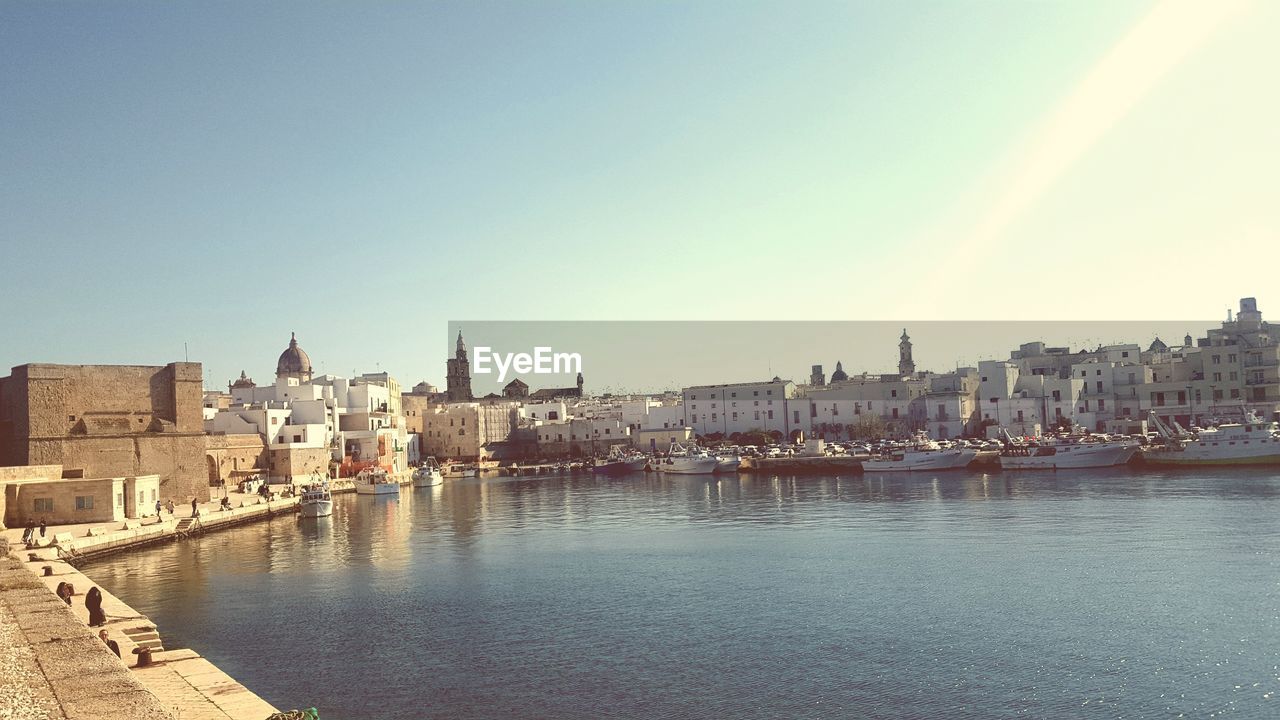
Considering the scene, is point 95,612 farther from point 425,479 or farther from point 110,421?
point 425,479

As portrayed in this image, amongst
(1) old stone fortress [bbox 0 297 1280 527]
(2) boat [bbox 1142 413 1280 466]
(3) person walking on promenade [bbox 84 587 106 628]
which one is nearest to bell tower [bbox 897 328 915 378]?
(1) old stone fortress [bbox 0 297 1280 527]

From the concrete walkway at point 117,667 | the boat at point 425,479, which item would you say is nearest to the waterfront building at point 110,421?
the concrete walkway at point 117,667

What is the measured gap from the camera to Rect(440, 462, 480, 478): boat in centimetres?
8075

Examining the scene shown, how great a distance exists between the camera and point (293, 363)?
8569cm

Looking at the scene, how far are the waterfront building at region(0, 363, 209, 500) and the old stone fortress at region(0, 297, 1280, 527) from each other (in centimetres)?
6

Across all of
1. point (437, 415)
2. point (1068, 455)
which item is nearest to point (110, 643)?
point (1068, 455)

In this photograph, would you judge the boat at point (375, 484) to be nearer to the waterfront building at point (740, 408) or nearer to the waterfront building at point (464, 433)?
the waterfront building at point (464, 433)

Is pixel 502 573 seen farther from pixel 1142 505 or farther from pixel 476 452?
pixel 476 452

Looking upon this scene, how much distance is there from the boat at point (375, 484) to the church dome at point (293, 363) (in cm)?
2473

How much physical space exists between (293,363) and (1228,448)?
241ft

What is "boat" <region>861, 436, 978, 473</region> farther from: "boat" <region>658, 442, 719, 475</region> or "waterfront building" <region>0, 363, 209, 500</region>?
"waterfront building" <region>0, 363, 209, 500</region>

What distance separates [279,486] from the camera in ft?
184

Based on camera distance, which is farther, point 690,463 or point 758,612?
point 690,463

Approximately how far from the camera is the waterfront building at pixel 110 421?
39594mm
